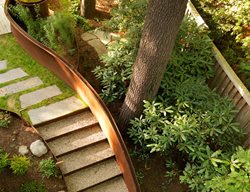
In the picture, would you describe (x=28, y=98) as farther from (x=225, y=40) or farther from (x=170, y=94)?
(x=225, y=40)

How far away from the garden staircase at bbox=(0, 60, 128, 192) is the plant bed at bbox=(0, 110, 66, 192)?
0.72 ft

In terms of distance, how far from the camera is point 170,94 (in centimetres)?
659

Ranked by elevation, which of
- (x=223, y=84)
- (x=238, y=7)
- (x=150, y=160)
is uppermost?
(x=238, y=7)

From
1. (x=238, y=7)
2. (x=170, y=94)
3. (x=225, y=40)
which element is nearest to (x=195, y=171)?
(x=170, y=94)

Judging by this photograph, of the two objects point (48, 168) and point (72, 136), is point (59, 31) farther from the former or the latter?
point (48, 168)

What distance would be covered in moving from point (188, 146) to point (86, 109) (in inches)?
103

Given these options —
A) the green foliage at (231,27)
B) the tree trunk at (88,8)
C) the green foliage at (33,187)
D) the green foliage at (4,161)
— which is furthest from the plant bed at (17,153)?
the green foliage at (231,27)

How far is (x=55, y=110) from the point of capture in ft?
23.1

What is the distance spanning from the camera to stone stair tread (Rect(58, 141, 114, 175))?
640cm

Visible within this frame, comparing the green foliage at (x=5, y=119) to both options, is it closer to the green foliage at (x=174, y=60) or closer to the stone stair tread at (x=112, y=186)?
the green foliage at (x=174, y=60)

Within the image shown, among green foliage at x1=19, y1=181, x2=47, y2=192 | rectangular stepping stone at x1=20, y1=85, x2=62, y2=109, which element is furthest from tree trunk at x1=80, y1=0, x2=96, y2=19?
green foliage at x1=19, y1=181, x2=47, y2=192

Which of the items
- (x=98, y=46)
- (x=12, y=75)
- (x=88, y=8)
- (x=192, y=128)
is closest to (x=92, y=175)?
(x=192, y=128)

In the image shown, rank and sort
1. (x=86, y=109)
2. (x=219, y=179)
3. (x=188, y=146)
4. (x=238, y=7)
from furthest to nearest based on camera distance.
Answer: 1. (x=238, y=7)
2. (x=86, y=109)
3. (x=188, y=146)
4. (x=219, y=179)

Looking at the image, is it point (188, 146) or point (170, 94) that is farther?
point (170, 94)
